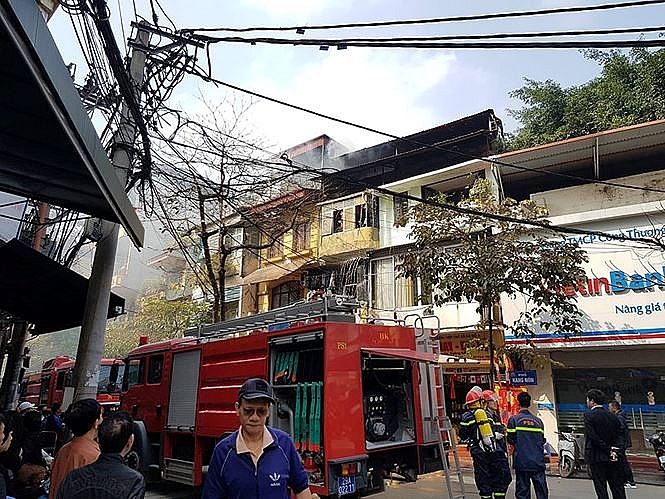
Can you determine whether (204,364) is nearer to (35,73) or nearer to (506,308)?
(35,73)

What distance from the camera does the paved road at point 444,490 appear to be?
9.12 metres

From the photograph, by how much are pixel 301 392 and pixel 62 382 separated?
14.7 m

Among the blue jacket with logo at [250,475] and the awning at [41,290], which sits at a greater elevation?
the awning at [41,290]

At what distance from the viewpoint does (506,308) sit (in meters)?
14.6

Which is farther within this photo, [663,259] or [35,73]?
[663,259]

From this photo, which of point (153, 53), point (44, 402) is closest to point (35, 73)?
point (153, 53)

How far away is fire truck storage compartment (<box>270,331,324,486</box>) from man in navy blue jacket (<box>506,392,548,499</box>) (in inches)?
109

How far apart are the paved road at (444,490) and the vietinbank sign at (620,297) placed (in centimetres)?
336

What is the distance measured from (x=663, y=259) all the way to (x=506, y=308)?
4.08m

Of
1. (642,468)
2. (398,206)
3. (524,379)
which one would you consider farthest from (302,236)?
(642,468)

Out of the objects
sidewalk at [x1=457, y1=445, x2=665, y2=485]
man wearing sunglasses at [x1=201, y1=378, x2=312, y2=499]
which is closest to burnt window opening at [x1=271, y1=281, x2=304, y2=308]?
sidewalk at [x1=457, y1=445, x2=665, y2=485]

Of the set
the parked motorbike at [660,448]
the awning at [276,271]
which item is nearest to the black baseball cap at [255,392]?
the parked motorbike at [660,448]

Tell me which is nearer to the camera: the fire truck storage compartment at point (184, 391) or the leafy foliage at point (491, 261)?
the fire truck storage compartment at point (184, 391)

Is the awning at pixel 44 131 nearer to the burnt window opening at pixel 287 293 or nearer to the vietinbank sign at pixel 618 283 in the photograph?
the vietinbank sign at pixel 618 283
